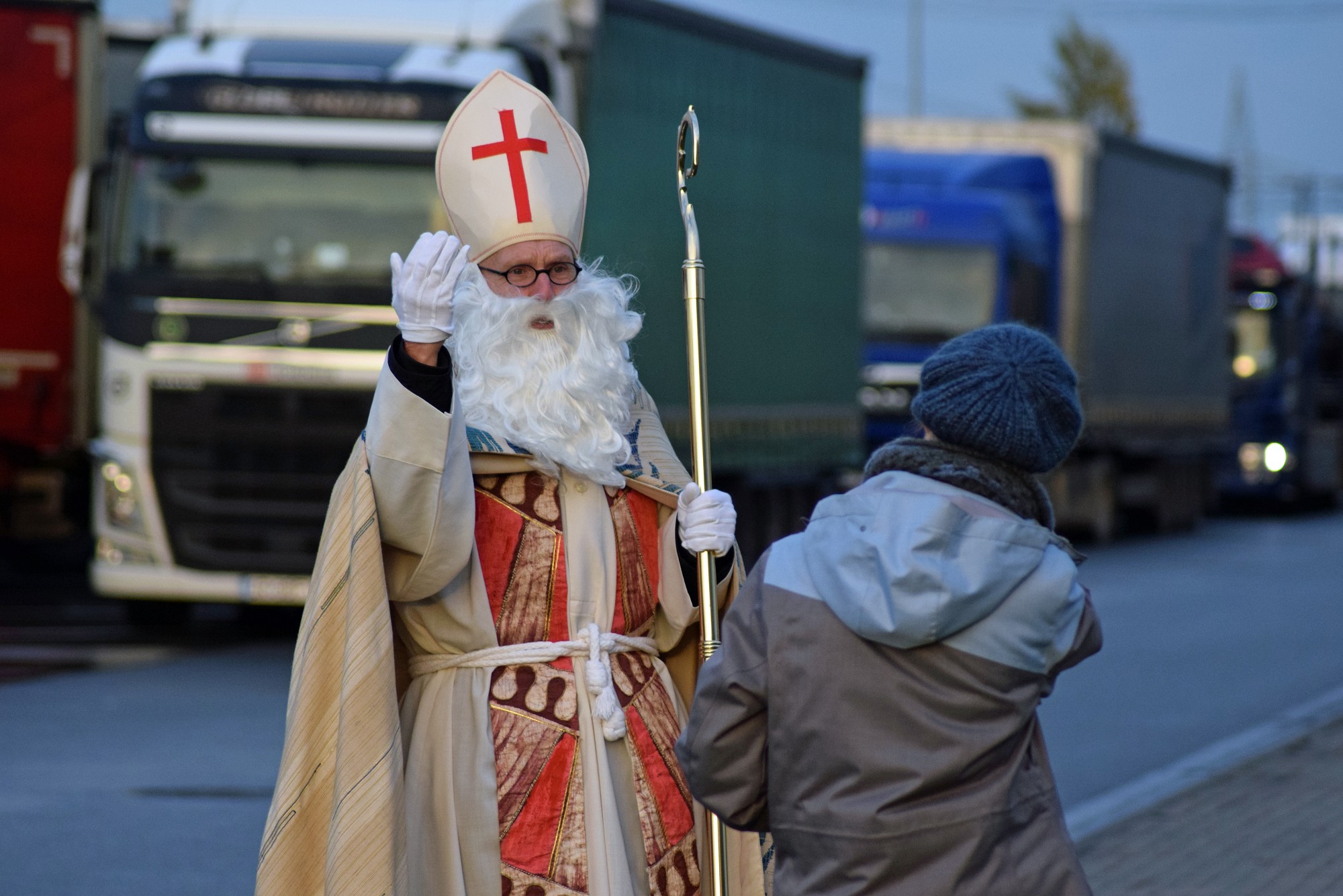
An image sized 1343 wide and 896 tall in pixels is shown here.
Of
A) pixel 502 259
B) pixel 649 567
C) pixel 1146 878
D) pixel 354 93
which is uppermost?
pixel 354 93

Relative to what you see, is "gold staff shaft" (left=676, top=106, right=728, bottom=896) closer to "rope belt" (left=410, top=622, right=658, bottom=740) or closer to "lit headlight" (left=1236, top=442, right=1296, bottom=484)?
"rope belt" (left=410, top=622, right=658, bottom=740)

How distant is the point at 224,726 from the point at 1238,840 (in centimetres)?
447

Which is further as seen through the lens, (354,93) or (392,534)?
(354,93)

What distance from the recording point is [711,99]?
40.7ft

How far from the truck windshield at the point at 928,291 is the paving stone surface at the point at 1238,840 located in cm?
973

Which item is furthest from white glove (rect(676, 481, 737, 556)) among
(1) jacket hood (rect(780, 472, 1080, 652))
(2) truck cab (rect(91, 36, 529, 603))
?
(2) truck cab (rect(91, 36, 529, 603))

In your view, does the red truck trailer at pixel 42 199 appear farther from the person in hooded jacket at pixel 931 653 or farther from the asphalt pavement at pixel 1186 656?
the person in hooded jacket at pixel 931 653

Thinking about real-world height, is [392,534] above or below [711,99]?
below

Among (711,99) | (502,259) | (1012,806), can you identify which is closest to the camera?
(1012,806)

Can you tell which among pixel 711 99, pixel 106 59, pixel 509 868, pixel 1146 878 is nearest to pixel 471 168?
pixel 509 868

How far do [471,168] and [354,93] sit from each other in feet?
23.4

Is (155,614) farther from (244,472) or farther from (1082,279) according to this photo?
(1082,279)

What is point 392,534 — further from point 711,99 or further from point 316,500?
point 711,99

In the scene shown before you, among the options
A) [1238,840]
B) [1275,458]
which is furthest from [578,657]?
[1275,458]
